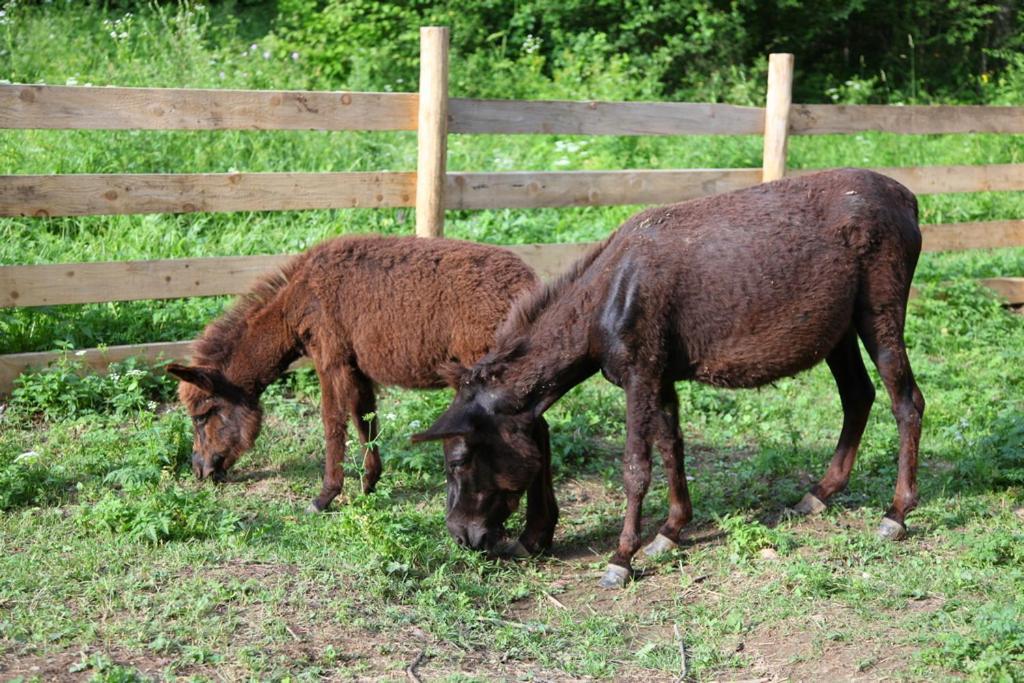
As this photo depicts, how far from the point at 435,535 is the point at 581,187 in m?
3.81

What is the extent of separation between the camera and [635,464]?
553 cm

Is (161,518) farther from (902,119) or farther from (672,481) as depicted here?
(902,119)

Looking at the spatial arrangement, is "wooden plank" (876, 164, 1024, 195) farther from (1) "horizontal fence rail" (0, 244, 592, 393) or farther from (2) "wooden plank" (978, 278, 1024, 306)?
(1) "horizontal fence rail" (0, 244, 592, 393)

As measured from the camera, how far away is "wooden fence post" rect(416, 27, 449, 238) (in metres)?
7.86

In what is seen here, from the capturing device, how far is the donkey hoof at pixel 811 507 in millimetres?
6188

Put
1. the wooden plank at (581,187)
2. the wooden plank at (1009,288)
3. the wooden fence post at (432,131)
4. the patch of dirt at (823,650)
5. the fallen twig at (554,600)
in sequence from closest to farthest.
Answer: the patch of dirt at (823,650) < the fallen twig at (554,600) < the wooden fence post at (432,131) < the wooden plank at (581,187) < the wooden plank at (1009,288)

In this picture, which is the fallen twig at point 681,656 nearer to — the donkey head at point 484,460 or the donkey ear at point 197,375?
the donkey head at point 484,460

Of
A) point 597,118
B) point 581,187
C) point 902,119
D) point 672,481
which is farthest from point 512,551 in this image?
point 902,119

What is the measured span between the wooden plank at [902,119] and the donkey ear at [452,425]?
5368mm

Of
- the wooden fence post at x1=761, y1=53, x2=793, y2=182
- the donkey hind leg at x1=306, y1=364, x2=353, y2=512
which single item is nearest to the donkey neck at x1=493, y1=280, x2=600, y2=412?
the donkey hind leg at x1=306, y1=364, x2=353, y2=512

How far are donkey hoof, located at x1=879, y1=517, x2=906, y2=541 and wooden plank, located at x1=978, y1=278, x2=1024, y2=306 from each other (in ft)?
16.9

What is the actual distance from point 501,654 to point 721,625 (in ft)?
3.29

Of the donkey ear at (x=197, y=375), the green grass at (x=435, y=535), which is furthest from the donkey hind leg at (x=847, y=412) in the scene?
the donkey ear at (x=197, y=375)

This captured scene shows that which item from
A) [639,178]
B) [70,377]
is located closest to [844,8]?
[639,178]
